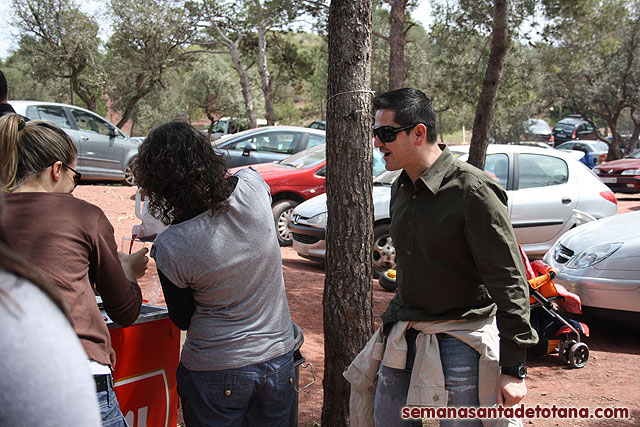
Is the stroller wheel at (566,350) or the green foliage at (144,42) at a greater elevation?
the green foliage at (144,42)

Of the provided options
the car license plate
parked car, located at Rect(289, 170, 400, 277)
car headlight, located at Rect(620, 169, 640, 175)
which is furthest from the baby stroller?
car headlight, located at Rect(620, 169, 640, 175)

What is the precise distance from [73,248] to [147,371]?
113 centimetres

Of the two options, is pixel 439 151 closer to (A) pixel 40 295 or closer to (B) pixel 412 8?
(A) pixel 40 295

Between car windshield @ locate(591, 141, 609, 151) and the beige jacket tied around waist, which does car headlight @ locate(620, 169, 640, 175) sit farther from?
the beige jacket tied around waist

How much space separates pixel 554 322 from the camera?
16.7 feet

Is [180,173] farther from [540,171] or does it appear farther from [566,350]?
[540,171]

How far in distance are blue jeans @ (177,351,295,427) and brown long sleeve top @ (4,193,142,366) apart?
38cm

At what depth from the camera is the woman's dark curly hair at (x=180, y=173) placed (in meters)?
2.26

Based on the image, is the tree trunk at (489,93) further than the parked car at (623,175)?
No

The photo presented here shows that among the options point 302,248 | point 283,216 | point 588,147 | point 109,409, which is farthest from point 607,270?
point 588,147

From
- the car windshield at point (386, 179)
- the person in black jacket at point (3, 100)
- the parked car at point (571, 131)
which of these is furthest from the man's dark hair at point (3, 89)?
the parked car at point (571, 131)

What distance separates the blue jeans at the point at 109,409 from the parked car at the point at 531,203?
5.72 meters

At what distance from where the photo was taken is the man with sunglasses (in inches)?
87.0

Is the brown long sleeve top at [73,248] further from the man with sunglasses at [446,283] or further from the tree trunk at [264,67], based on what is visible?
the tree trunk at [264,67]
